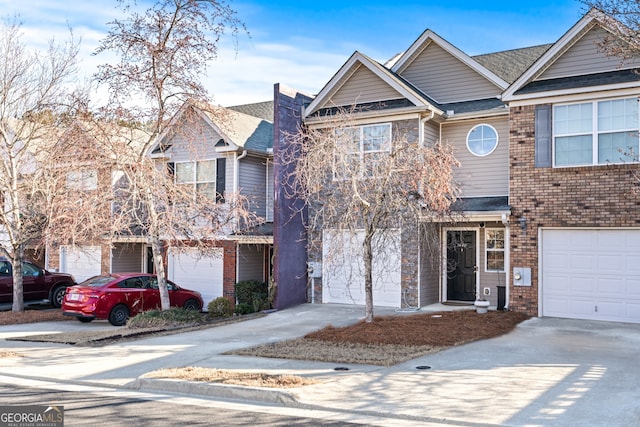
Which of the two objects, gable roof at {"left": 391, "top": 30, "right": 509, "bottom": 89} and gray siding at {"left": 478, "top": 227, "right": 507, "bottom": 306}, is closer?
gray siding at {"left": 478, "top": 227, "right": 507, "bottom": 306}

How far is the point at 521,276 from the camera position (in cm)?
1647

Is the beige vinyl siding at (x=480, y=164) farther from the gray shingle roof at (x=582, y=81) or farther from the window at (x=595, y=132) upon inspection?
the window at (x=595, y=132)

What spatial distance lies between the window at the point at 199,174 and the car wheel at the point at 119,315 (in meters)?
5.49

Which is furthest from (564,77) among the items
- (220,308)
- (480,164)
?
(220,308)

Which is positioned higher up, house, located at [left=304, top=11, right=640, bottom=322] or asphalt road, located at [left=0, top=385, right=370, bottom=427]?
house, located at [left=304, top=11, right=640, bottom=322]

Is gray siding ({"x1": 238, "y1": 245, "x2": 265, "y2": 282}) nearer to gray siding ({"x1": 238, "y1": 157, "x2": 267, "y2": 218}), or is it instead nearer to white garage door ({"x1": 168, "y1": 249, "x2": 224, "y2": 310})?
white garage door ({"x1": 168, "y1": 249, "x2": 224, "y2": 310})

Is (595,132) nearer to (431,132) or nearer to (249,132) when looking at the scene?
(431,132)

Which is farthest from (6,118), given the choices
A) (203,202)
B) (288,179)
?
(288,179)

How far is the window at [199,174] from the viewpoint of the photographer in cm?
2184

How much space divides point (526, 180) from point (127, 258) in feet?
52.2

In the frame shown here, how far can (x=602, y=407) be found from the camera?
7.99m

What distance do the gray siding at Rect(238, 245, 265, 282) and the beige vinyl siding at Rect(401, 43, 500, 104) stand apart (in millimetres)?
7858

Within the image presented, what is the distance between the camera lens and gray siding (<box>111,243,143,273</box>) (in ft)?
81.0

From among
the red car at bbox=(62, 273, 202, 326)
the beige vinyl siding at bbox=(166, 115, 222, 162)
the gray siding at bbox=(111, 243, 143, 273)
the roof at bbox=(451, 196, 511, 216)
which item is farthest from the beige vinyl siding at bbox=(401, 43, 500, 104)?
the gray siding at bbox=(111, 243, 143, 273)
